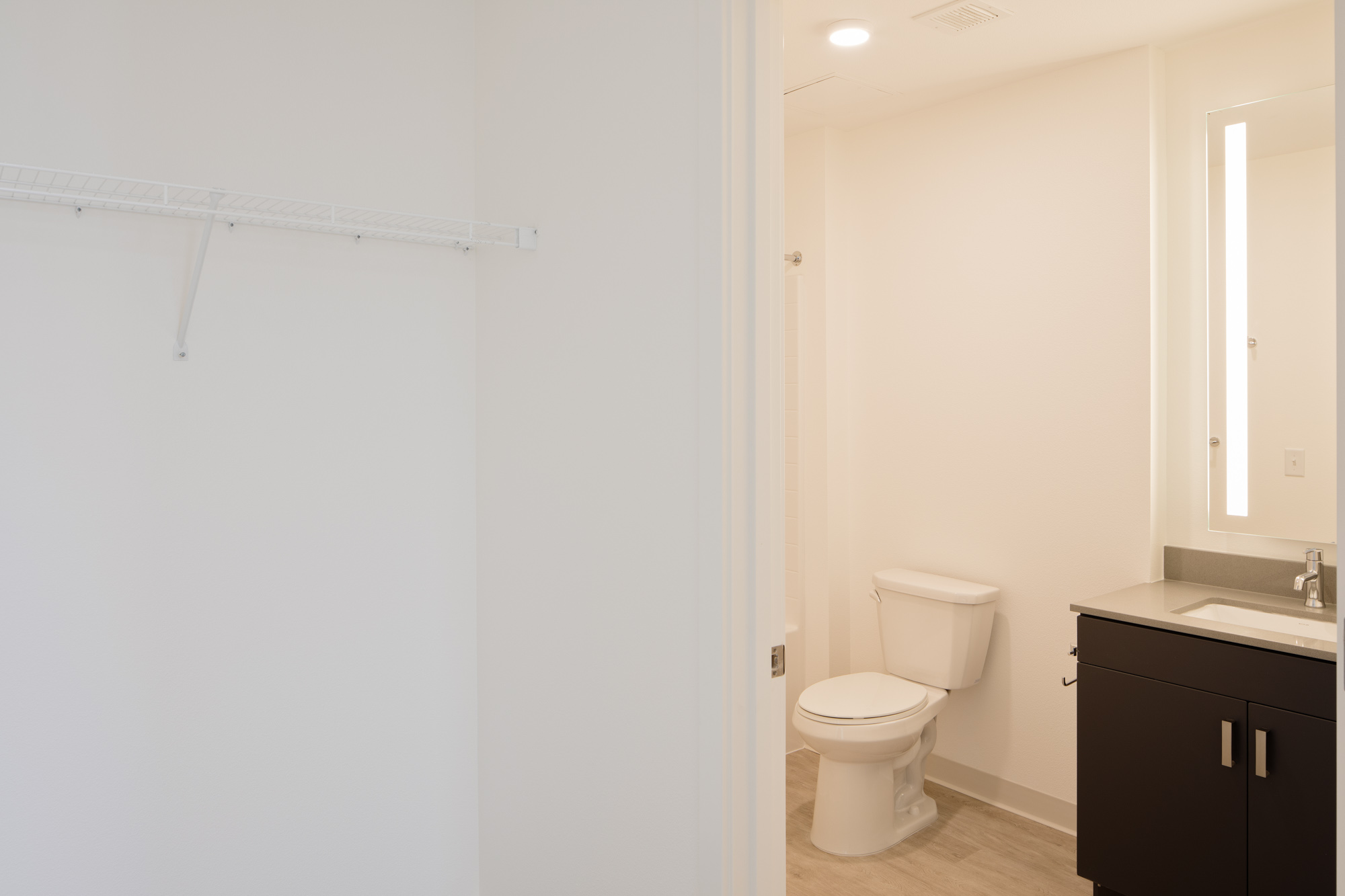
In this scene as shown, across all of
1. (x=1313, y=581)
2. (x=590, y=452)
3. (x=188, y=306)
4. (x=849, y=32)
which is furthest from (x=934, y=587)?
(x=188, y=306)

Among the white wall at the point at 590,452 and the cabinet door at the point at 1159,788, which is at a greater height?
the white wall at the point at 590,452

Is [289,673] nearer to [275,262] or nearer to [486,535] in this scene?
[486,535]

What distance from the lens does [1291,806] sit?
1.81 meters

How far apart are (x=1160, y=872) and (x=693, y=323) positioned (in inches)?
73.4

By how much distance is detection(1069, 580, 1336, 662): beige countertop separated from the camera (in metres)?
1.82

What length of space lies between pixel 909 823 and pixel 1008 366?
1554 millimetres

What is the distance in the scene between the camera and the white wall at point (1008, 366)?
2.51 m

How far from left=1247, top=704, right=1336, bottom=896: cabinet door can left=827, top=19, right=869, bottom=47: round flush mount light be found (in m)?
1.94

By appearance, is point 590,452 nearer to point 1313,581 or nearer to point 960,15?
point 960,15

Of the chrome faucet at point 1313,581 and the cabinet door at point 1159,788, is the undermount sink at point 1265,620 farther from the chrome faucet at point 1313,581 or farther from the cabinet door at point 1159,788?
the cabinet door at point 1159,788

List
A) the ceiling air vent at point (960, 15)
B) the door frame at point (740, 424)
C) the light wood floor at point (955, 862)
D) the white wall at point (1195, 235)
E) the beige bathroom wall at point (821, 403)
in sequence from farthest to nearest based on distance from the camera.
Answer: the beige bathroom wall at point (821, 403), the light wood floor at point (955, 862), the white wall at point (1195, 235), the ceiling air vent at point (960, 15), the door frame at point (740, 424)

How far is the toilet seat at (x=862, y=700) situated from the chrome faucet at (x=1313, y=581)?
106 cm

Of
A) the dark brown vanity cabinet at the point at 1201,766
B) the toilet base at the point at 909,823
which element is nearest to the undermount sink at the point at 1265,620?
the dark brown vanity cabinet at the point at 1201,766

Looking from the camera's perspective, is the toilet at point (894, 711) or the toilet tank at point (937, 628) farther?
the toilet tank at point (937, 628)
